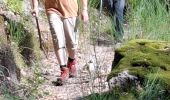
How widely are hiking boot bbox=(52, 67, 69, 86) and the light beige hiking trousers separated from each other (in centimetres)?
11

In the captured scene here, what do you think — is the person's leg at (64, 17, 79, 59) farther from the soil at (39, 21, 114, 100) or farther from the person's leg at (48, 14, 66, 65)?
the soil at (39, 21, 114, 100)

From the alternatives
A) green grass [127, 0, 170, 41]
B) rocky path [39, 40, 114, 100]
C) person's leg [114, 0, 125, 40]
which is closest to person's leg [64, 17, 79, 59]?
rocky path [39, 40, 114, 100]

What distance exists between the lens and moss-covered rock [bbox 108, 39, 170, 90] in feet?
15.8

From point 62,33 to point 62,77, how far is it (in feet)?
2.15

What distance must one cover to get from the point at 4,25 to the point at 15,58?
73cm

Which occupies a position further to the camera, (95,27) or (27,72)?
(95,27)

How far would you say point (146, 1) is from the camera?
28.5ft

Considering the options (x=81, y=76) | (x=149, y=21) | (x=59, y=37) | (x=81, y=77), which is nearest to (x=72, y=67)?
(x=81, y=76)

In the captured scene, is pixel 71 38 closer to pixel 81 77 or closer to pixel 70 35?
pixel 70 35

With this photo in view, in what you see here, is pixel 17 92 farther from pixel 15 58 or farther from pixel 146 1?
pixel 146 1

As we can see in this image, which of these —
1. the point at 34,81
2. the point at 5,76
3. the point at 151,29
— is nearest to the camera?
the point at 5,76

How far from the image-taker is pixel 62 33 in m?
6.98

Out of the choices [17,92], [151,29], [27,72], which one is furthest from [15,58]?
[151,29]

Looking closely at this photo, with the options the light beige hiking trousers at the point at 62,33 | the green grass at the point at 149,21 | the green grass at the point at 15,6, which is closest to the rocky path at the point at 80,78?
the light beige hiking trousers at the point at 62,33
